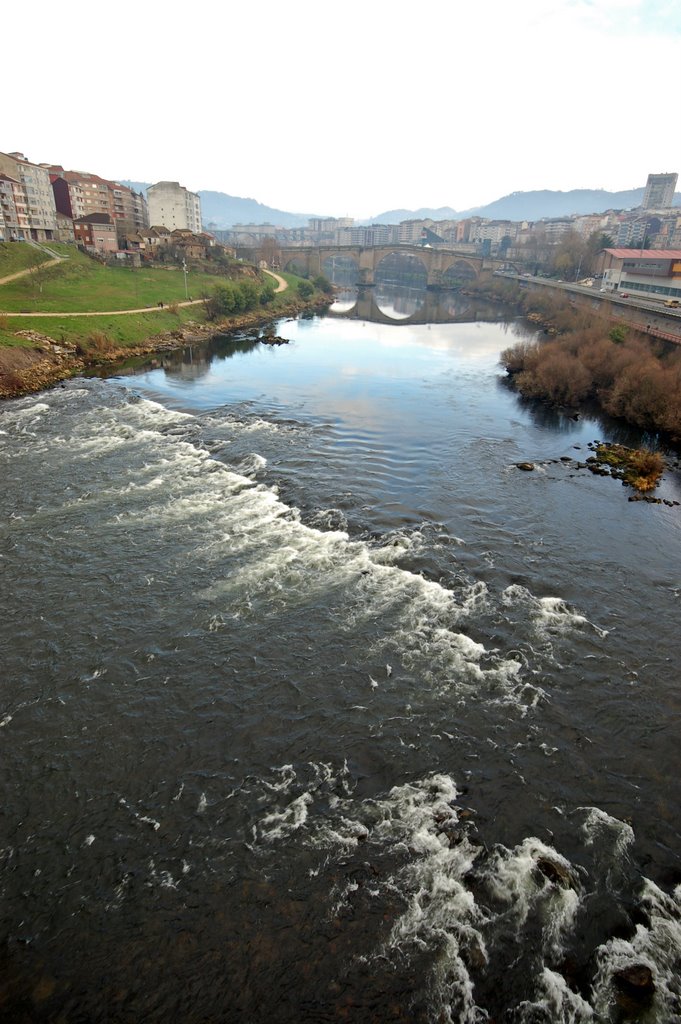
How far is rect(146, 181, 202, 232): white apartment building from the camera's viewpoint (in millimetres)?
136500

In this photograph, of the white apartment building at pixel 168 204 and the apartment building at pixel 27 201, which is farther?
the white apartment building at pixel 168 204

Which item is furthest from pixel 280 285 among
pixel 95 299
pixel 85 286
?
pixel 95 299

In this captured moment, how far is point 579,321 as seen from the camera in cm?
6462

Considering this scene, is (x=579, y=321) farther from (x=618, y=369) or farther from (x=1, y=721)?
(x=1, y=721)

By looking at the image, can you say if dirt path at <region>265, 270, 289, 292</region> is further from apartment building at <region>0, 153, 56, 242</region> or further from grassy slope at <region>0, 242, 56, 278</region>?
grassy slope at <region>0, 242, 56, 278</region>

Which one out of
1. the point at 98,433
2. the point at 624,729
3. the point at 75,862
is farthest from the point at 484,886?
the point at 98,433

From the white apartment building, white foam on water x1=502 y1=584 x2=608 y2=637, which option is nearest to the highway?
white foam on water x1=502 y1=584 x2=608 y2=637

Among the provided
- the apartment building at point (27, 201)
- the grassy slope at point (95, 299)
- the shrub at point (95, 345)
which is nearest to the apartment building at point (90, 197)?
the apartment building at point (27, 201)

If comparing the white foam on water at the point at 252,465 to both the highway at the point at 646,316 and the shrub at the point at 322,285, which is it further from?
the shrub at the point at 322,285

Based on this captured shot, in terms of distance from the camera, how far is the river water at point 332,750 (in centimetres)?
873

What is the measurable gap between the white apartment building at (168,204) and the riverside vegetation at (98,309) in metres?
51.5

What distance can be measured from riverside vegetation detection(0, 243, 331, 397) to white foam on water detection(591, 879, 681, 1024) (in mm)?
42179

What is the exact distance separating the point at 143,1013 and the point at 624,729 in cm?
1151

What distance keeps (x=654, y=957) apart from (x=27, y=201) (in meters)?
114
